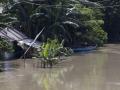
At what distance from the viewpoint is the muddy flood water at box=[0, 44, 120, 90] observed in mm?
16837

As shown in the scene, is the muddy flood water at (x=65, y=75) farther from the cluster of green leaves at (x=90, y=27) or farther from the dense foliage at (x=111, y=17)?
the dense foliage at (x=111, y=17)

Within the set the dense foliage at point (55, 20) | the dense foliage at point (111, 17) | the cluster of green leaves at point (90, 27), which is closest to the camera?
the dense foliage at point (55, 20)

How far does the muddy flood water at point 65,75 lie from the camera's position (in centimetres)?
1684

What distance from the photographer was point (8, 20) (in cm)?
2842

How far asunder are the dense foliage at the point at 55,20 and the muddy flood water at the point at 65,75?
5.40 metres

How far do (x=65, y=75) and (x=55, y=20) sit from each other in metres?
12.3

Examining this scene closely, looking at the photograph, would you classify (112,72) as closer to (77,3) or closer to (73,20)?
(73,20)

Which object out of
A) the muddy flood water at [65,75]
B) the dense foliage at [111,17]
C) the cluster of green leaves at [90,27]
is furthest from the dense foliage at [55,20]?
the dense foliage at [111,17]

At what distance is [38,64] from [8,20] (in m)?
5.52

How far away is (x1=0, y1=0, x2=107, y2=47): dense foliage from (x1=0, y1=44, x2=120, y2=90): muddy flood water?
5400mm

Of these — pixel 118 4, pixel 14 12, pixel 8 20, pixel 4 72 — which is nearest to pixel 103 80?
pixel 4 72

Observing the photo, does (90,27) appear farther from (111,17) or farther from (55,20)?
(111,17)

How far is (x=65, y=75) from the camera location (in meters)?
20.1

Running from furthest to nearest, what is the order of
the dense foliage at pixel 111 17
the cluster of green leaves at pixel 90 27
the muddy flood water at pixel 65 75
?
1. the dense foliage at pixel 111 17
2. the cluster of green leaves at pixel 90 27
3. the muddy flood water at pixel 65 75
